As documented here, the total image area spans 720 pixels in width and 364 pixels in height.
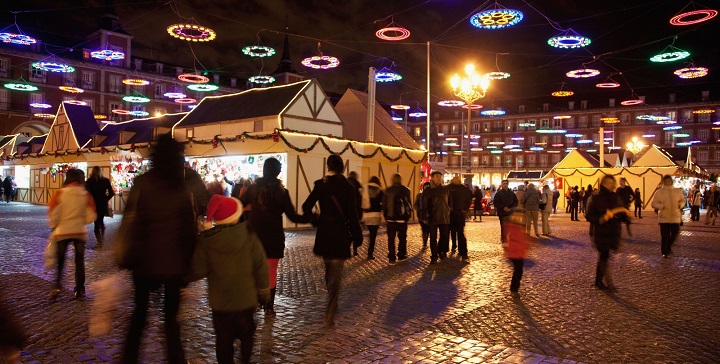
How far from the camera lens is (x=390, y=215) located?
11.0 meters

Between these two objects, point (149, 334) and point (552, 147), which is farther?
point (552, 147)

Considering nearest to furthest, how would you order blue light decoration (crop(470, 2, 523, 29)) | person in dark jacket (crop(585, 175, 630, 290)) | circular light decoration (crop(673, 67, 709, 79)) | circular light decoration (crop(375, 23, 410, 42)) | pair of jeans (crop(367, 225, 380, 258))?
1. person in dark jacket (crop(585, 175, 630, 290))
2. pair of jeans (crop(367, 225, 380, 258))
3. blue light decoration (crop(470, 2, 523, 29))
4. circular light decoration (crop(375, 23, 410, 42))
5. circular light decoration (crop(673, 67, 709, 79))

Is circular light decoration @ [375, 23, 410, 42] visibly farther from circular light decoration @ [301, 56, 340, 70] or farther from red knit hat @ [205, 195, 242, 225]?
red knit hat @ [205, 195, 242, 225]

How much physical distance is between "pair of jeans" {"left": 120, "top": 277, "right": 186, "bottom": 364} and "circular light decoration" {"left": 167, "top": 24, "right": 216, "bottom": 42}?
14.0 metres

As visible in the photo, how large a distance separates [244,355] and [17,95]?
202 feet

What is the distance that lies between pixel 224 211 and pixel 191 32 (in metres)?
14.8

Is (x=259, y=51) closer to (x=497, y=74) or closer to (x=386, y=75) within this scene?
(x=386, y=75)

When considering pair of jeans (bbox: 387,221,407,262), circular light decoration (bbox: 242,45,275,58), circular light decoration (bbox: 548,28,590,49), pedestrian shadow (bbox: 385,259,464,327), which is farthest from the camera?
circular light decoration (bbox: 242,45,275,58)

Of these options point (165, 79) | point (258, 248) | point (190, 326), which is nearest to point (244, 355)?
point (258, 248)

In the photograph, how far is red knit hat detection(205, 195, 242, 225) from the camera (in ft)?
12.6

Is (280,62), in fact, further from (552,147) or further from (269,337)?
(269,337)

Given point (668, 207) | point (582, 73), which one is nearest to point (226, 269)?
point (668, 207)

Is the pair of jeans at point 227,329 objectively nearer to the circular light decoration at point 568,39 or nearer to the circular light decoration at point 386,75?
the circular light decoration at point 568,39

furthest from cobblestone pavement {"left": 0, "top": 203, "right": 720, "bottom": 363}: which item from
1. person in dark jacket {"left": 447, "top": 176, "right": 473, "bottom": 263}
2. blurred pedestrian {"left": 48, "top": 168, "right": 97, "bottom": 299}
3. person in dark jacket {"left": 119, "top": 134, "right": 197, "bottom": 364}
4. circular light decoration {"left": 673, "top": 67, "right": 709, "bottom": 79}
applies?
circular light decoration {"left": 673, "top": 67, "right": 709, "bottom": 79}
